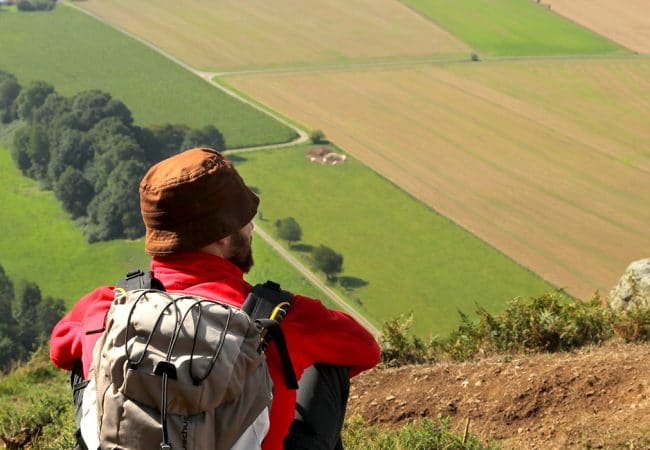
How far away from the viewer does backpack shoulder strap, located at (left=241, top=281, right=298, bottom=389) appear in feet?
8.41

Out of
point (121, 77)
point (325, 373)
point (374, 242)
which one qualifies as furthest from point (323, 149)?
point (325, 373)

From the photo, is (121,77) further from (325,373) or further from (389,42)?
(325,373)

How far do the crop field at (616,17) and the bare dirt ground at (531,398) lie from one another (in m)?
76.4

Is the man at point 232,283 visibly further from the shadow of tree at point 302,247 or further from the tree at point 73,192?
the tree at point 73,192

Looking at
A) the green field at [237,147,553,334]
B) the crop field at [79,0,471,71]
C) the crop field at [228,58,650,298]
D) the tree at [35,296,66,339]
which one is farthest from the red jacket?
the crop field at [79,0,471,71]

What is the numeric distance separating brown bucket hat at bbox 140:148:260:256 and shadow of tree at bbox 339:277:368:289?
3683cm

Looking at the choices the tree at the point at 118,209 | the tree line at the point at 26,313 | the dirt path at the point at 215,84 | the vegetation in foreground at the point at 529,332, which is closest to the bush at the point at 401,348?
the vegetation in foreground at the point at 529,332

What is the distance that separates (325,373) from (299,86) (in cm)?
6572

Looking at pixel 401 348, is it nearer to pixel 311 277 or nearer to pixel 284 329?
pixel 284 329

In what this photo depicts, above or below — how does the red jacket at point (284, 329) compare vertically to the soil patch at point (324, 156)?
above

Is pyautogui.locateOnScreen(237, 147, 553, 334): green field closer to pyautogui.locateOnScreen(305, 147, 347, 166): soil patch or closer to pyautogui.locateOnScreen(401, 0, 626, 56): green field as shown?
pyautogui.locateOnScreen(305, 147, 347, 166): soil patch

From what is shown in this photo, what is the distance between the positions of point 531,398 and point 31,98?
65.6 metres

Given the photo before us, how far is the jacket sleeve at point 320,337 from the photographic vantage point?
269 centimetres

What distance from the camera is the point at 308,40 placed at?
78.9 meters
